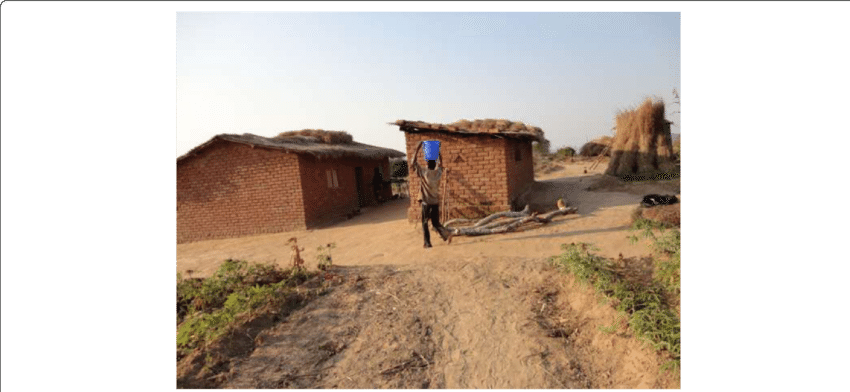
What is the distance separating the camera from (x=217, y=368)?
2.46 metres

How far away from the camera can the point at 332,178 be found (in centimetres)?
1081

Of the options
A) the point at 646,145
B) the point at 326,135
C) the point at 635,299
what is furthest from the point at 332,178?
the point at 646,145

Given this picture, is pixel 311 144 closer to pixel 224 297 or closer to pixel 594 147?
pixel 224 297

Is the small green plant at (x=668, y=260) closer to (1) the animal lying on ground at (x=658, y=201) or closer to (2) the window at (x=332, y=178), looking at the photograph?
(1) the animal lying on ground at (x=658, y=201)

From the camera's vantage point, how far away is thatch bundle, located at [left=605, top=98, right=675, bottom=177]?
13086 mm

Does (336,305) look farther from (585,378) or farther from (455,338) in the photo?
(585,378)

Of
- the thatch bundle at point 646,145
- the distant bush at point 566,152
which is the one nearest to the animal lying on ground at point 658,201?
the thatch bundle at point 646,145

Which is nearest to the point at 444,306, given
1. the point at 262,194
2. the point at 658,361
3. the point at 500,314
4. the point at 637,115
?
the point at 500,314

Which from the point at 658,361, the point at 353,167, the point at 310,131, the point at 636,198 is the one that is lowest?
the point at 658,361

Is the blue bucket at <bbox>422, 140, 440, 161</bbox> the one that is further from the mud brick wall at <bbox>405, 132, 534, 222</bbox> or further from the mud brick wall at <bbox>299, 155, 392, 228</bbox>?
the mud brick wall at <bbox>299, 155, 392, 228</bbox>

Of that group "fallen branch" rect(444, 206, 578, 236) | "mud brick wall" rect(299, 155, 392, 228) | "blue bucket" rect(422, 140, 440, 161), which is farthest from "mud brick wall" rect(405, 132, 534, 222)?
"mud brick wall" rect(299, 155, 392, 228)

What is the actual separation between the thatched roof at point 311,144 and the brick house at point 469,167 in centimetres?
309

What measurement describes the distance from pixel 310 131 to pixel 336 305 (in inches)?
516

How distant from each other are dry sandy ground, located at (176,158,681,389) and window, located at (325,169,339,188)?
19.3 feet
